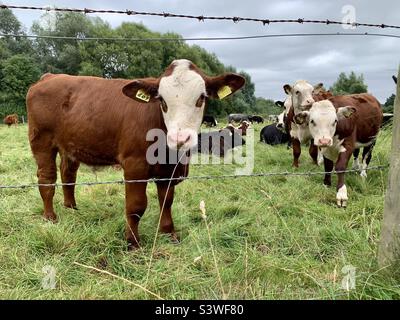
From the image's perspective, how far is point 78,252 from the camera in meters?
3.63

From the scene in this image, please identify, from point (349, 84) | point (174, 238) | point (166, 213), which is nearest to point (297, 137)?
point (166, 213)

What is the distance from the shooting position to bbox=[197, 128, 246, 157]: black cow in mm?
11547

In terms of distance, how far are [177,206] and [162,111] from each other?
1.78 m

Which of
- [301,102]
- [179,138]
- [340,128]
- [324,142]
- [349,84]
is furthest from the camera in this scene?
[349,84]

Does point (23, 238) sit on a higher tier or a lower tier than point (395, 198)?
lower

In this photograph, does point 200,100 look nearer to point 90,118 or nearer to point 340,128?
point 90,118

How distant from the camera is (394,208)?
2648 millimetres

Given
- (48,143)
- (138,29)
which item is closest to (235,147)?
(48,143)

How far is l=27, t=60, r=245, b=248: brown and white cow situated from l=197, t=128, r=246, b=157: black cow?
21.8 feet

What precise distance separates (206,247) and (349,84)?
59660 millimetres

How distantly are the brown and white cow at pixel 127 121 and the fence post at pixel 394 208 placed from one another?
1.58 metres

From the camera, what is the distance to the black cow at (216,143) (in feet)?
37.9

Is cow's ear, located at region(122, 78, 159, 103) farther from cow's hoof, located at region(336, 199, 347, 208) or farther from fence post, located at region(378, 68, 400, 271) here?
cow's hoof, located at region(336, 199, 347, 208)
